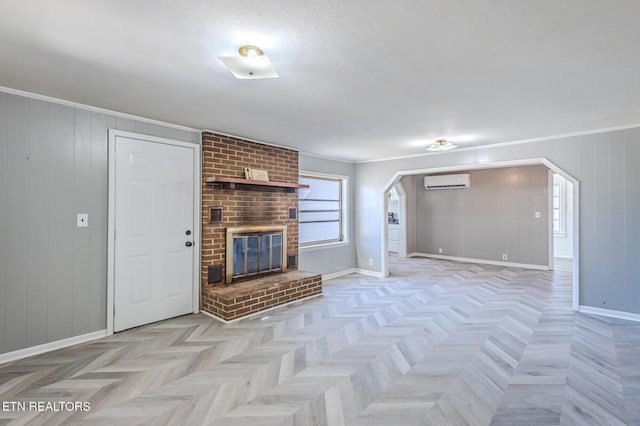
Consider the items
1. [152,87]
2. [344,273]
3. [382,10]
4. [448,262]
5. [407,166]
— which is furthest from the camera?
[448,262]

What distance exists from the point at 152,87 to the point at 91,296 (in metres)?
2.16

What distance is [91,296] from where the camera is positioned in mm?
3105

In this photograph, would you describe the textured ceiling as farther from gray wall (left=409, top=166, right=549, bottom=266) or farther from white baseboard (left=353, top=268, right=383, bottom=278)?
gray wall (left=409, top=166, right=549, bottom=266)

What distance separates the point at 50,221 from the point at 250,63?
98.0 inches

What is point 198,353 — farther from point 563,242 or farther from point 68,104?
point 563,242

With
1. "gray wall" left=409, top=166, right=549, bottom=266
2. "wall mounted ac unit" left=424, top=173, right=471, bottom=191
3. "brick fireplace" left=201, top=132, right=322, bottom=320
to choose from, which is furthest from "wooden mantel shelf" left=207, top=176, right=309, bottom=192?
"gray wall" left=409, top=166, right=549, bottom=266

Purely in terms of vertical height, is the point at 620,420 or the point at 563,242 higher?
the point at 563,242

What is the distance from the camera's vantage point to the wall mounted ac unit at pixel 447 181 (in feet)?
24.7

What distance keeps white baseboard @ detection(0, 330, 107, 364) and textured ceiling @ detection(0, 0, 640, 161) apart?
7.41 ft

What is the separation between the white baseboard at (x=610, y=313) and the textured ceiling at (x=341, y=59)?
2.26 m

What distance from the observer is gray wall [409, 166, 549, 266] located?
6562 mm

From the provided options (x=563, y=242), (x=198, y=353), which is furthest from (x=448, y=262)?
(x=198, y=353)

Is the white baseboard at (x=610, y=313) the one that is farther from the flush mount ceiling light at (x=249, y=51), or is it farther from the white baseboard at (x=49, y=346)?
the white baseboard at (x=49, y=346)

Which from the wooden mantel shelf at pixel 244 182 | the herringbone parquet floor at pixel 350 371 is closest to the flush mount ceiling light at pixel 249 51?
the wooden mantel shelf at pixel 244 182
